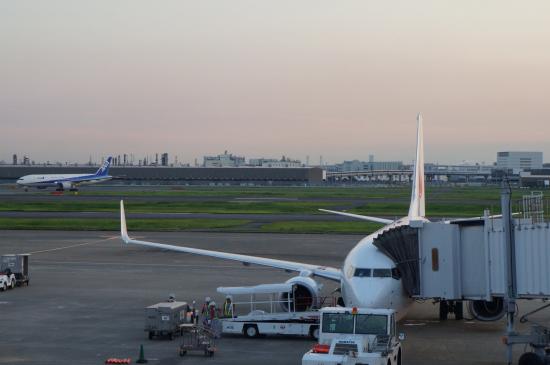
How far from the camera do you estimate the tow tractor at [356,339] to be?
23.3 meters

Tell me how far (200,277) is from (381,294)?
972 inches

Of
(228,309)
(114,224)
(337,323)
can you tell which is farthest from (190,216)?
(337,323)

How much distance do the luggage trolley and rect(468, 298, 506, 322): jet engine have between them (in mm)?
10510

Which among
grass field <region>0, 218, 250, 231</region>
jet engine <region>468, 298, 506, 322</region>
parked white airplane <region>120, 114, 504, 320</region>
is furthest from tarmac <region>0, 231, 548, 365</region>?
grass field <region>0, 218, 250, 231</region>

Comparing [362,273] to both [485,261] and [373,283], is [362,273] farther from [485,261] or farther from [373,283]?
[485,261]

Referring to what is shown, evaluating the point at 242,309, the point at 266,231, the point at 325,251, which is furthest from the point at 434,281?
the point at 266,231

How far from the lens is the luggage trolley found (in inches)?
1160

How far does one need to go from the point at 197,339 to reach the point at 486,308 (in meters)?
11.6

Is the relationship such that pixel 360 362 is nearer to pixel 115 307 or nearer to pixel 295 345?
pixel 295 345

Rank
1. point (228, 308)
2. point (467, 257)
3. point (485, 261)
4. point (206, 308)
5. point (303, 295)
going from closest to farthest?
point (485, 261)
point (467, 257)
point (228, 308)
point (303, 295)
point (206, 308)

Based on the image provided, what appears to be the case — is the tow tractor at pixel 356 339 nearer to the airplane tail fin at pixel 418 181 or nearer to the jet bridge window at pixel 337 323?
the jet bridge window at pixel 337 323

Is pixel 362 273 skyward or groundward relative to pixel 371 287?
skyward

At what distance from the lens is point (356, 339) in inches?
973

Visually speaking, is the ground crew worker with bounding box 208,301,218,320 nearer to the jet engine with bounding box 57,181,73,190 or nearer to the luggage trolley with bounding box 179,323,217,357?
the luggage trolley with bounding box 179,323,217,357
